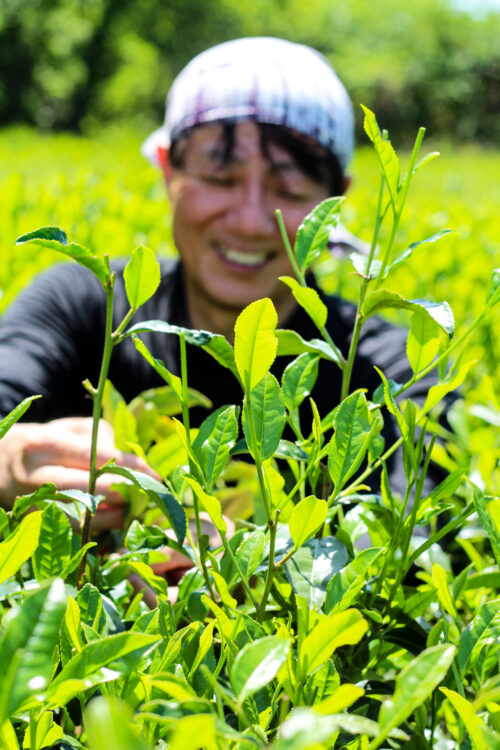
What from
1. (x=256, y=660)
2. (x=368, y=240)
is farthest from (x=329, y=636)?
(x=368, y=240)

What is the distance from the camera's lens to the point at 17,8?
25.8m

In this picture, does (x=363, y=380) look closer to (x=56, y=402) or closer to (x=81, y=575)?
(x=56, y=402)

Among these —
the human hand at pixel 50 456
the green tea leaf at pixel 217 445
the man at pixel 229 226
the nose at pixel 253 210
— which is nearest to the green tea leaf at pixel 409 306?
the green tea leaf at pixel 217 445

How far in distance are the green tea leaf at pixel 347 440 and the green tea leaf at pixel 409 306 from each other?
0.06 meters

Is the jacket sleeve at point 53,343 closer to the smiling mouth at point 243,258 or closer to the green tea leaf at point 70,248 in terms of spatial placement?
the smiling mouth at point 243,258

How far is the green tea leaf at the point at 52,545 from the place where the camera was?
486mm

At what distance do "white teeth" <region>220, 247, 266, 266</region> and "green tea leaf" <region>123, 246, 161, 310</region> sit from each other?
5.18 feet

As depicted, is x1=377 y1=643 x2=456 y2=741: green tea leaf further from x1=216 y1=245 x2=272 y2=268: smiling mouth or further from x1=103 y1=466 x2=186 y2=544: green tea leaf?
x1=216 y1=245 x2=272 y2=268: smiling mouth

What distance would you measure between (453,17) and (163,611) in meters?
39.9

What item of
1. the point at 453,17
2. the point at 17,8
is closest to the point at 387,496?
the point at 17,8

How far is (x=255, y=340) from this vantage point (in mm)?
391

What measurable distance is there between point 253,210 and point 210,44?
2924cm

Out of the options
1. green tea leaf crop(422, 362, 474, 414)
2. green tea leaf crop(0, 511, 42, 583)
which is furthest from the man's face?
green tea leaf crop(0, 511, 42, 583)

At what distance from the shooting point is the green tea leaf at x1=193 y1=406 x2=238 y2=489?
18.3 inches
